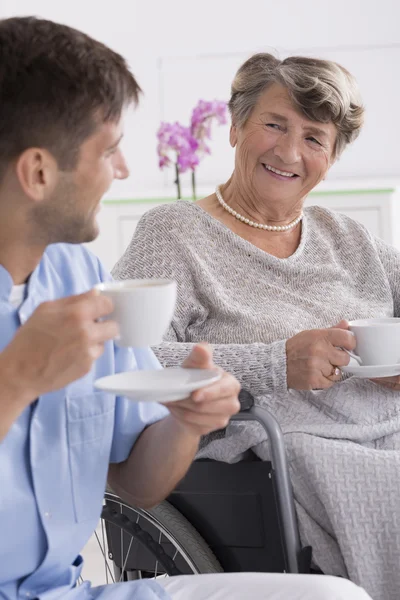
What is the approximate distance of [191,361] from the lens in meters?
1.10

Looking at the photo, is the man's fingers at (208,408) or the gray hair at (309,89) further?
the gray hair at (309,89)

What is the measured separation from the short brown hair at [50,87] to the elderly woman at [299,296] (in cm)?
74

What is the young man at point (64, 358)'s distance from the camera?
0.92 metres

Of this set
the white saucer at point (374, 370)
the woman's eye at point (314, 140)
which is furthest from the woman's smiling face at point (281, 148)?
the white saucer at point (374, 370)

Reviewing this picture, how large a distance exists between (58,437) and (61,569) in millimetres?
171

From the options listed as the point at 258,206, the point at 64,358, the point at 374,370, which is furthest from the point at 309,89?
the point at 64,358

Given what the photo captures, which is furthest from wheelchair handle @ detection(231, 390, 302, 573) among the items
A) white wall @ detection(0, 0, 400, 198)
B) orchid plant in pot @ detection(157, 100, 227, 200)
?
white wall @ detection(0, 0, 400, 198)

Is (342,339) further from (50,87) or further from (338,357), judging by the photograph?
(50,87)

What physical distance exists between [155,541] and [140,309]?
77 centimetres

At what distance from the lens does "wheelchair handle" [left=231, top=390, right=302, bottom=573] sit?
4.99 feet

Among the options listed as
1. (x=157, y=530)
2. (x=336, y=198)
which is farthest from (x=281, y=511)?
(x=336, y=198)

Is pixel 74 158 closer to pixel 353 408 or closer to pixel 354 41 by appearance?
pixel 353 408

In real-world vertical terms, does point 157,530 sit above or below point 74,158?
below

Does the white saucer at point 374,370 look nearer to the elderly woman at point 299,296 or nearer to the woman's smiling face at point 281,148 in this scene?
the elderly woman at point 299,296
